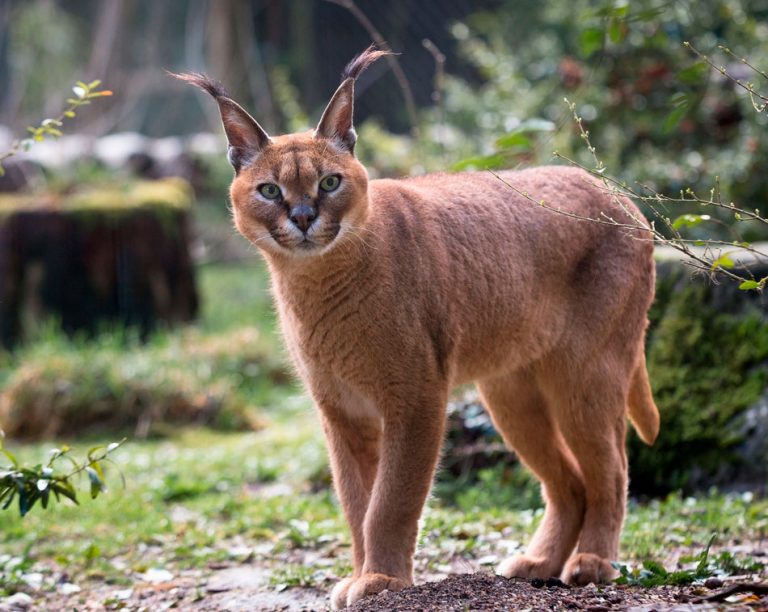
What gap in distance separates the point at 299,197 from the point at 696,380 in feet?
10.9

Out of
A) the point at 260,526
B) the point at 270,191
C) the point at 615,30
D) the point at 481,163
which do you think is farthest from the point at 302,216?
the point at 260,526

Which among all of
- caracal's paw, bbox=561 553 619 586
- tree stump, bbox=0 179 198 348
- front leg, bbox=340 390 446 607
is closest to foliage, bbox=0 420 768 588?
caracal's paw, bbox=561 553 619 586

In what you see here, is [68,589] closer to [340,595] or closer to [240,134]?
[340,595]

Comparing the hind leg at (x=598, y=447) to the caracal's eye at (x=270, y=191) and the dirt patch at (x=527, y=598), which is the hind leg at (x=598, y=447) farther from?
the caracal's eye at (x=270, y=191)

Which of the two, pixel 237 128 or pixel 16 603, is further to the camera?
pixel 16 603

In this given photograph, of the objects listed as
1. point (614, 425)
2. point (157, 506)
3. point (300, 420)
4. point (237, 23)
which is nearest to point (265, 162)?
point (614, 425)

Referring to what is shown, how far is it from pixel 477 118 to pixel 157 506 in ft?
20.5

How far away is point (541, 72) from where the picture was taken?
11.7 m

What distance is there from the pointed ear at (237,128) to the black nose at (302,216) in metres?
0.39

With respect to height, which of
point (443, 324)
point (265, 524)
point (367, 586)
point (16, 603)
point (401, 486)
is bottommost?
point (265, 524)

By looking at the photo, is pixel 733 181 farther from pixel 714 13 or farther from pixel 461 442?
pixel 461 442

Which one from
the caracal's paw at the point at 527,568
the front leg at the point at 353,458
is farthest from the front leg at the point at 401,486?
the caracal's paw at the point at 527,568

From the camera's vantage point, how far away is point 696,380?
6.22 m

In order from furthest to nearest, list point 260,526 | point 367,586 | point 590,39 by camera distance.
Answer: point 260,526
point 590,39
point 367,586
